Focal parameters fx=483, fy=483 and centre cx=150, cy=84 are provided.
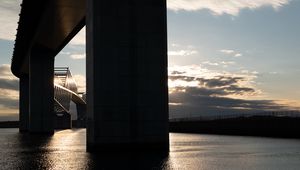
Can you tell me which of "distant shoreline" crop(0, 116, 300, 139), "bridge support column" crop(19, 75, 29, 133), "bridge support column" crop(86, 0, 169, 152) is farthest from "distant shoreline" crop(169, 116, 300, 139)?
"bridge support column" crop(19, 75, 29, 133)

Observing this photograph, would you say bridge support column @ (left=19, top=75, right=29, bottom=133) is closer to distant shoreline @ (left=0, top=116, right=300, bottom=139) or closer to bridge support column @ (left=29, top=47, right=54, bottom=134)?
bridge support column @ (left=29, top=47, right=54, bottom=134)

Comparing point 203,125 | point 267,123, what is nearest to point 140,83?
point 267,123

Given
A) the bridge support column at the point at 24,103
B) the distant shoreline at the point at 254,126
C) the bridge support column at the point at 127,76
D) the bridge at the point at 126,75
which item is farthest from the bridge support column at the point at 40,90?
the bridge support column at the point at 127,76

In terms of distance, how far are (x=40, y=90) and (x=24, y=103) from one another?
3681cm

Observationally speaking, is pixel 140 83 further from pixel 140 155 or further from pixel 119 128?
pixel 140 155

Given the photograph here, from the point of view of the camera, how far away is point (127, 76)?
29.7 meters

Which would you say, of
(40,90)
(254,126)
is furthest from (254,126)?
(40,90)

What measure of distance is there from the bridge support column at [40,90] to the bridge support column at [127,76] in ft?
145

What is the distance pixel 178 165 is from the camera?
867 inches

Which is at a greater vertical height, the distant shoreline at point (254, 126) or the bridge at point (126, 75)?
the bridge at point (126, 75)

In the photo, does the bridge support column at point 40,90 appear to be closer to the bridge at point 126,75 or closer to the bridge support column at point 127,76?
the bridge at point 126,75

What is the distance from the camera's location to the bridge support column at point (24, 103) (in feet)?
355

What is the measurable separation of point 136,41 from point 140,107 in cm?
410

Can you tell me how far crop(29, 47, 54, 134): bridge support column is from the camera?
72.9 metres
